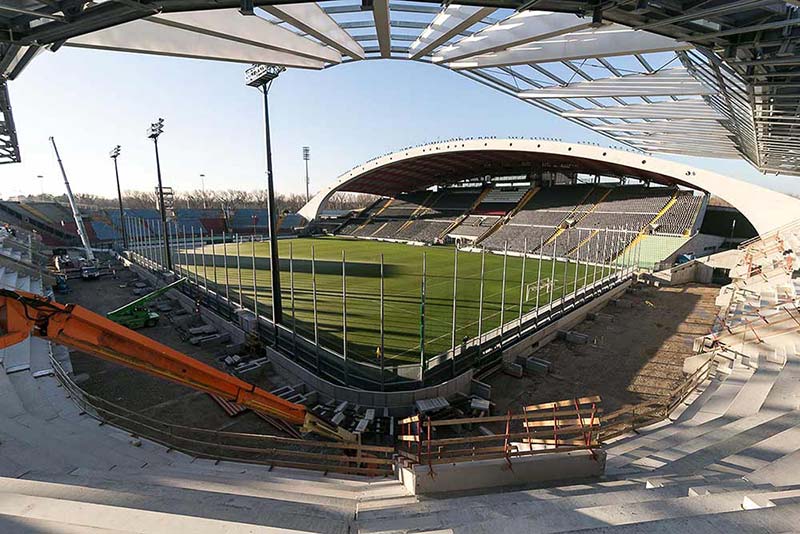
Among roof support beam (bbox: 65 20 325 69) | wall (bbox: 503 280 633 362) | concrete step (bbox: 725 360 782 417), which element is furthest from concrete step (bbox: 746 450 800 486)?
roof support beam (bbox: 65 20 325 69)

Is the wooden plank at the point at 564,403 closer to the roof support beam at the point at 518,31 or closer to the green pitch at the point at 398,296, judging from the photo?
the roof support beam at the point at 518,31

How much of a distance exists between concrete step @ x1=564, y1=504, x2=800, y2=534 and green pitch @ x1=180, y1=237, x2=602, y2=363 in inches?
454

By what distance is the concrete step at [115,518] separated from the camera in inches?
118

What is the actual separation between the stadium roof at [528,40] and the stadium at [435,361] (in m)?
0.07

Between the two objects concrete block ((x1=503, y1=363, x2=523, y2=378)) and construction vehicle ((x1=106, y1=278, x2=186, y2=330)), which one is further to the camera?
construction vehicle ((x1=106, y1=278, x2=186, y2=330))

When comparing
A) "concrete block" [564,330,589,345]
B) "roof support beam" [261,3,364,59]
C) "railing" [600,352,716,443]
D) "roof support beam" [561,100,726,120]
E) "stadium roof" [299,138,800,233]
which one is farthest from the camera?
"stadium roof" [299,138,800,233]

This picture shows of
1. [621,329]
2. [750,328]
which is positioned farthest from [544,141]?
[750,328]

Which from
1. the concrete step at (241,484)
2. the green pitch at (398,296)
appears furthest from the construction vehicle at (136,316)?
the concrete step at (241,484)

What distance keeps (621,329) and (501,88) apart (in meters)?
14.8

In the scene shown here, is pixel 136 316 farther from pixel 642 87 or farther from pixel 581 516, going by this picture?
pixel 642 87

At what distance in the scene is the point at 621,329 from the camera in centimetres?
2023

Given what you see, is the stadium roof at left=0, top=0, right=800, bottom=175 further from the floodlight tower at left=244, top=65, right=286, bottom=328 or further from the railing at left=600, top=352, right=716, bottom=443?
the railing at left=600, top=352, right=716, bottom=443

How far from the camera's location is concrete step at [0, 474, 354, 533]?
370 centimetres

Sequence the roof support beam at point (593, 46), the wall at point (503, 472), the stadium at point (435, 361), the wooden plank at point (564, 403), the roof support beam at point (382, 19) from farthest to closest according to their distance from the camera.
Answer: the roof support beam at point (593, 46)
the roof support beam at point (382, 19)
the wooden plank at point (564, 403)
the wall at point (503, 472)
the stadium at point (435, 361)
